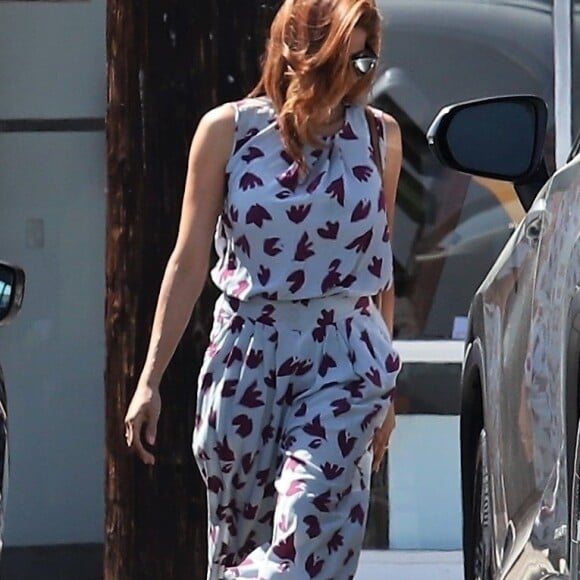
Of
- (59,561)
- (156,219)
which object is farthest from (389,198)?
(59,561)

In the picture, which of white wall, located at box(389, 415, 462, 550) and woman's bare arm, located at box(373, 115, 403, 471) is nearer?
woman's bare arm, located at box(373, 115, 403, 471)

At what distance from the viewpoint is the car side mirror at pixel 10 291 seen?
4195mm

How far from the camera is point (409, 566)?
656 centimetres

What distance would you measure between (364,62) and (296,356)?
67 cm

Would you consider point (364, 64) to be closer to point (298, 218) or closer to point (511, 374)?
point (298, 218)

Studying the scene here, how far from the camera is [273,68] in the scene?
4.24 meters

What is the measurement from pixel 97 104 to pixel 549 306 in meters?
4.18

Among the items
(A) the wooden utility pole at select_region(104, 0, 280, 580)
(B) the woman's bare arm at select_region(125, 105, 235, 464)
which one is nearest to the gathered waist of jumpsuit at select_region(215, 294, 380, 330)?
(B) the woman's bare arm at select_region(125, 105, 235, 464)

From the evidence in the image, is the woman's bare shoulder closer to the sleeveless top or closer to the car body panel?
the sleeveless top

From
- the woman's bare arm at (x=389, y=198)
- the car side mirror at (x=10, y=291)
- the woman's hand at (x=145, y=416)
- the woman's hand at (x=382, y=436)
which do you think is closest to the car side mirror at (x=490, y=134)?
the woman's bare arm at (x=389, y=198)

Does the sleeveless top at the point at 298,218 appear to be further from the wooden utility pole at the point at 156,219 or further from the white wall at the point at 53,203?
the white wall at the point at 53,203

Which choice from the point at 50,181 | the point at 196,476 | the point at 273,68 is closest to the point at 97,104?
the point at 50,181

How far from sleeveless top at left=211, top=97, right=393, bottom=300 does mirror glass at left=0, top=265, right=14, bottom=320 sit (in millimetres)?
466

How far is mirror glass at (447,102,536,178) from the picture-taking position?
401cm
